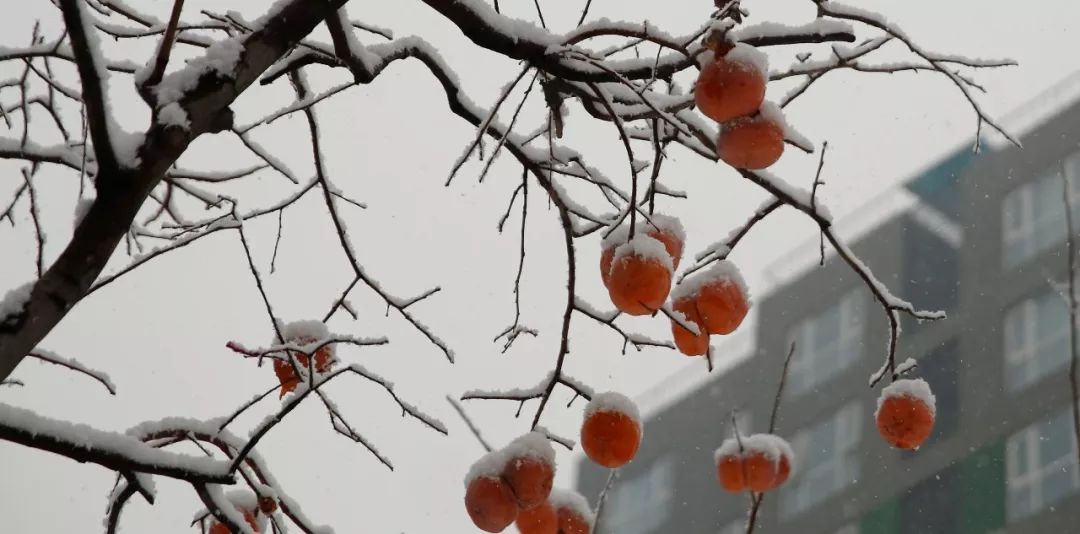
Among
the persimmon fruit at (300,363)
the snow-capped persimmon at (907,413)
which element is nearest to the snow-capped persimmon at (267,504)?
the persimmon fruit at (300,363)

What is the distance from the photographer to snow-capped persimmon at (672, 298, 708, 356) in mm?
2447

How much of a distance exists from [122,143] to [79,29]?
19 cm

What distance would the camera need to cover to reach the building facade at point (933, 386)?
2400 centimetres

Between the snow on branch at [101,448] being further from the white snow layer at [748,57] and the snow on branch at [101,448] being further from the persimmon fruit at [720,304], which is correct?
the white snow layer at [748,57]

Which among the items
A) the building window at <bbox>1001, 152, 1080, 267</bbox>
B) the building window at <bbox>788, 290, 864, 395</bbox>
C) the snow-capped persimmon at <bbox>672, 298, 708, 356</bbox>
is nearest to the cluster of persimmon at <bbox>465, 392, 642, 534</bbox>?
the snow-capped persimmon at <bbox>672, 298, 708, 356</bbox>

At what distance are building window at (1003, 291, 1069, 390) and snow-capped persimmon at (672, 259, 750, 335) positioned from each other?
2333cm

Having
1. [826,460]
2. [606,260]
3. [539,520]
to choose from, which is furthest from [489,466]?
[826,460]

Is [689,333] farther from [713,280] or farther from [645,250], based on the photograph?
[645,250]

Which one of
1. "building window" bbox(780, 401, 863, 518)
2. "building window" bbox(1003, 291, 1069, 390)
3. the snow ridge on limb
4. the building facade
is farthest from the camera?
"building window" bbox(780, 401, 863, 518)

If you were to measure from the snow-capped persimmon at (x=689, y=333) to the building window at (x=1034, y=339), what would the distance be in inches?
920

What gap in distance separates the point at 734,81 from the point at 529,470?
814 mm

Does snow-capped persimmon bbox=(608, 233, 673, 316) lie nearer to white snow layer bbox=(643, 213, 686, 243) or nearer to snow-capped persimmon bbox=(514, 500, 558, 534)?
white snow layer bbox=(643, 213, 686, 243)

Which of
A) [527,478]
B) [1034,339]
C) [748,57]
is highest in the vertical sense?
[1034,339]

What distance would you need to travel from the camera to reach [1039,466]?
2320 centimetres
